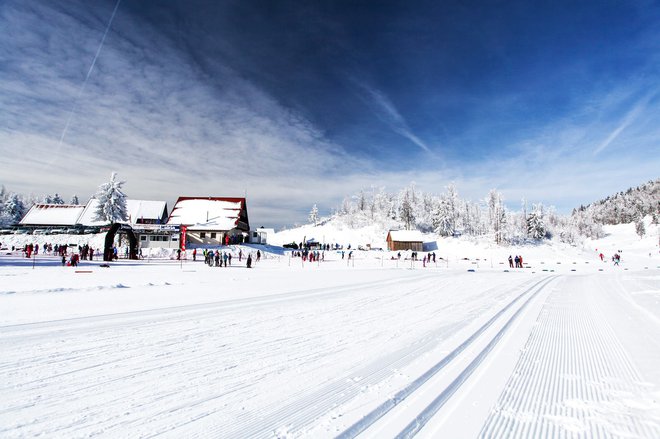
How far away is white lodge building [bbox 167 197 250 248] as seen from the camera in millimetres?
49062

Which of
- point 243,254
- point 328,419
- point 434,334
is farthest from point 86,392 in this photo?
point 243,254

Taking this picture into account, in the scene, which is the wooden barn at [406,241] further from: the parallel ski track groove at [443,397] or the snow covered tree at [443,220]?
the parallel ski track groove at [443,397]

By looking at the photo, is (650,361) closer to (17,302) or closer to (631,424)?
(631,424)

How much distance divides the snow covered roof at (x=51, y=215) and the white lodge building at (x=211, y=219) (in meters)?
18.3

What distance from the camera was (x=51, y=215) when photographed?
181ft

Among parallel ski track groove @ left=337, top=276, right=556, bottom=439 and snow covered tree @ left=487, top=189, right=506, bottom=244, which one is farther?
snow covered tree @ left=487, top=189, right=506, bottom=244

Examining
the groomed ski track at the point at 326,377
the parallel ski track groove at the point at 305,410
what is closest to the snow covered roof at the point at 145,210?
the groomed ski track at the point at 326,377

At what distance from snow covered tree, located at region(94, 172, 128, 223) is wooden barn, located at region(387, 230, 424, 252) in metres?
52.7

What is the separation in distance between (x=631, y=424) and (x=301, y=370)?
3.50m

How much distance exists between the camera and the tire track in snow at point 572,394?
2967 mm

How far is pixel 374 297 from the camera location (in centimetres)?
1151

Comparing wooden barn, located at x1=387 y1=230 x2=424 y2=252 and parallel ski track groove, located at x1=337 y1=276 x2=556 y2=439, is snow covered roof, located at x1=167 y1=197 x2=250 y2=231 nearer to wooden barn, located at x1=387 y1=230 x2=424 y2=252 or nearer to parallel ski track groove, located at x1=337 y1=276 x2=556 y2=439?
wooden barn, located at x1=387 y1=230 x2=424 y2=252

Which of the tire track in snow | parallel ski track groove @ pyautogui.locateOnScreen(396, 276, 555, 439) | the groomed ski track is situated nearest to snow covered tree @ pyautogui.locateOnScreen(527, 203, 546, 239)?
the groomed ski track

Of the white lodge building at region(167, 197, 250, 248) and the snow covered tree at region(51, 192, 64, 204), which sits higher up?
the snow covered tree at region(51, 192, 64, 204)
